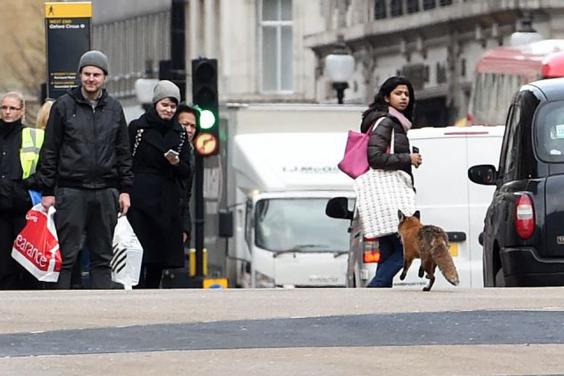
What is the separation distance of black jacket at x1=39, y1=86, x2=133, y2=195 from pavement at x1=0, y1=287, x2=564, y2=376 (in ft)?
5.54

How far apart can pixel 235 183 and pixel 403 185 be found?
50.1 feet

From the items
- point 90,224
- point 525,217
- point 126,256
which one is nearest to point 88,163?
point 90,224

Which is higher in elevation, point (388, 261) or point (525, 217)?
point (525, 217)

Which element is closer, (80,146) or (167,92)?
(80,146)

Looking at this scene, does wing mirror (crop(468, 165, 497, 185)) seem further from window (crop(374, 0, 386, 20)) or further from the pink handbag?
window (crop(374, 0, 386, 20))

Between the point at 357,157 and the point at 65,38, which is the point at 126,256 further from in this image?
the point at 65,38

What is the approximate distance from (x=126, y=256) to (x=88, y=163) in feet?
3.83

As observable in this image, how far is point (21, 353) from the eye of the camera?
38.2ft

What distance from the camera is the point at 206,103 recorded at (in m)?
26.9

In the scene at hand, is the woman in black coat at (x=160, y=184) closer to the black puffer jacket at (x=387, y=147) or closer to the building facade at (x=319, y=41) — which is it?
the black puffer jacket at (x=387, y=147)

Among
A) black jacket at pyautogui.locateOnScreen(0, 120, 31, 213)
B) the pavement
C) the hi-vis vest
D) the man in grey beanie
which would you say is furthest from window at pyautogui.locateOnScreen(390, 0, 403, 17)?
the pavement

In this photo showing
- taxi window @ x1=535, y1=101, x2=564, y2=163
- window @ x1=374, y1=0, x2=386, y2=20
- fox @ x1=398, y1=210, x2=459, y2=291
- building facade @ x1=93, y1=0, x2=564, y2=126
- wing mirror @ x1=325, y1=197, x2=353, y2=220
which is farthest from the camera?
window @ x1=374, y1=0, x2=386, y2=20

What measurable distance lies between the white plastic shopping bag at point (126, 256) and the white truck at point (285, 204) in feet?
33.4

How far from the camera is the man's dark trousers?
16.9 m
